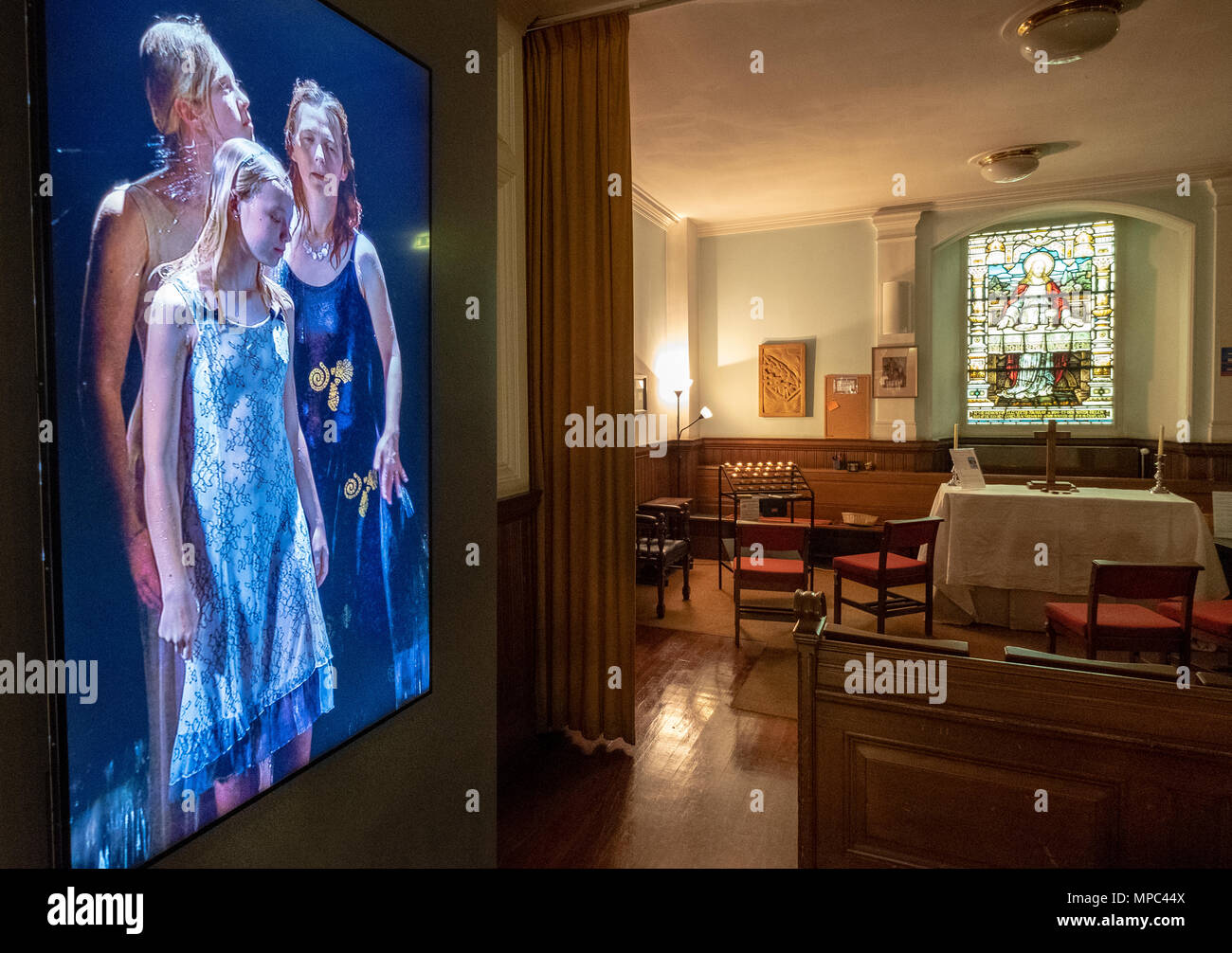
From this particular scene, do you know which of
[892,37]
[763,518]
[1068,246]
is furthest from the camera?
[1068,246]

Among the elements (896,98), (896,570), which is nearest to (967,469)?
(896,570)

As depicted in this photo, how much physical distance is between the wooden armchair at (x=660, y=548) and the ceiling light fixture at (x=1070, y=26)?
381cm

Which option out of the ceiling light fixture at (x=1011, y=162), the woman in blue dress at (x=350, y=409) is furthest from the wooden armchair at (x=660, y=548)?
the ceiling light fixture at (x=1011, y=162)

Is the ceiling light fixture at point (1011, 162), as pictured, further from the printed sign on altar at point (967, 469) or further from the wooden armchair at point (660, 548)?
the wooden armchair at point (660, 548)

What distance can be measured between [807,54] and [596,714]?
3.93 meters

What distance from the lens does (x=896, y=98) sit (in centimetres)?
476

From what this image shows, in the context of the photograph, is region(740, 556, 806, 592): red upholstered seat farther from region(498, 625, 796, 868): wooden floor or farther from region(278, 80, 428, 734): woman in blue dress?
region(278, 80, 428, 734): woman in blue dress

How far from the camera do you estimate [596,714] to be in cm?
336

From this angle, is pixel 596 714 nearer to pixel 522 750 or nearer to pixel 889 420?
pixel 522 750

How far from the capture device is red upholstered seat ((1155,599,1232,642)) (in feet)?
11.8

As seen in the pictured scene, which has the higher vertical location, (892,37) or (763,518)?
(892,37)

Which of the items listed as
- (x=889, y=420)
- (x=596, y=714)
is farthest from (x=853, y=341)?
(x=596, y=714)

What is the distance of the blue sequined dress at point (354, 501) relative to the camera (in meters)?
1.46

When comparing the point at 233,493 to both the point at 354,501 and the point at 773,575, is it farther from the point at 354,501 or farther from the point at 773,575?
the point at 773,575
